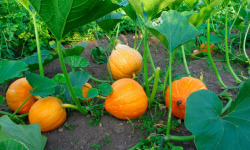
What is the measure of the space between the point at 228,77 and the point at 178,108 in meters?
0.96

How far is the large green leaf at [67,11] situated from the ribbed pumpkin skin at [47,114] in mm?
478

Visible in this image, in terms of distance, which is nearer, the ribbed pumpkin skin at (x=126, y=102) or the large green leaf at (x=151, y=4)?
the large green leaf at (x=151, y=4)

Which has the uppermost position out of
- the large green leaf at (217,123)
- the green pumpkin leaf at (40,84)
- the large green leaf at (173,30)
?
the large green leaf at (173,30)

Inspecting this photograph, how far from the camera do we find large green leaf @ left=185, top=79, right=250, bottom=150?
943 mm

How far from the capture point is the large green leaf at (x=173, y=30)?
1.20 m

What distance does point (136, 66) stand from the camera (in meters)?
1.86

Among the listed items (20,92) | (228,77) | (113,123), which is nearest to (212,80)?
(228,77)

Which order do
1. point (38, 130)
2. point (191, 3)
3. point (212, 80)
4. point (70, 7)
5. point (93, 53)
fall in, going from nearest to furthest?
point (70, 7) < point (38, 130) < point (191, 3) < point (212, 80) < point (93, 53)

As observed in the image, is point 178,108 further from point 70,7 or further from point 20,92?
point 20,92

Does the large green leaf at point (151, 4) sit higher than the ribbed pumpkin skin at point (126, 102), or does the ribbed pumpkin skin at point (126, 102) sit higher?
the large green leaf at point (151, 4)

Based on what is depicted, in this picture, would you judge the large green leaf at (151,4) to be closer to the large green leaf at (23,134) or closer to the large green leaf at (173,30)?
the large green leaf at (173,30)

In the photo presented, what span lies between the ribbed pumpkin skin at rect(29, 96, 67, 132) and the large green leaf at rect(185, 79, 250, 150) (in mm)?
823

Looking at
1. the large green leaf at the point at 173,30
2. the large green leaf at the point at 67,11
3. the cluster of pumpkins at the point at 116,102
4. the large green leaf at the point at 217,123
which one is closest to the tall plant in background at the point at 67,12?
the large green leaf at the point at 67,11

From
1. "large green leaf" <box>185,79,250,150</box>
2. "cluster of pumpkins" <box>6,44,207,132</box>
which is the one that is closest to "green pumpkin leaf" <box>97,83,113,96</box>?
"cluster of pumpkins" <box>6,44,207,132</box>
